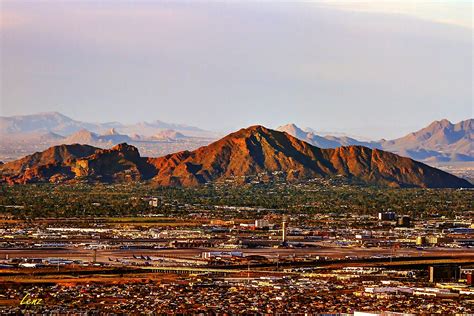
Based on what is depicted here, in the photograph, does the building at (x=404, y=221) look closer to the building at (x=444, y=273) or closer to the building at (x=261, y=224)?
the building at (x=261, y=224)

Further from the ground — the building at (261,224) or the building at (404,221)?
the building at (404,221)

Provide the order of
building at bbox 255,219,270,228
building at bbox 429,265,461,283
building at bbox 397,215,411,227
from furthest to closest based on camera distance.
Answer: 1. building at bbox 397,215,411,227
2. building at bbox 255,219,270,228
3. building at bbox 429,265,461,283

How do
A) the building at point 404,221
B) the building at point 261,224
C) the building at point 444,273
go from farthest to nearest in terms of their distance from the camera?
the building at point 404,221
the building at point 261,224
the building at point 444,273

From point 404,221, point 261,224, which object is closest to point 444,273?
point 261,224

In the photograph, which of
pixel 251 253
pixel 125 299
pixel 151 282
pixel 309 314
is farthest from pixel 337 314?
pixel 251 253

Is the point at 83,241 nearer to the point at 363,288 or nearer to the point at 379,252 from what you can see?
the point at 379,252

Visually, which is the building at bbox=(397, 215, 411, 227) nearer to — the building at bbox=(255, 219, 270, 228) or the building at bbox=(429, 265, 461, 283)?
the building at bbox=(255, 219, 270, 228)

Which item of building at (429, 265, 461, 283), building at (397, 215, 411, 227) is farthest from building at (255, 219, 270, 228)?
building at (429, 265, 461, 283)

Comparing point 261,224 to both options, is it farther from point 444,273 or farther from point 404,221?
point 444,273

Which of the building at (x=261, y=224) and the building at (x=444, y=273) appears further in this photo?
the building at (x=261, y=224)

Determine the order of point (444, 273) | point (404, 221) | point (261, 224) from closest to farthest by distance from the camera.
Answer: point (444, 273)
point (261, 224)
point (404, 221)

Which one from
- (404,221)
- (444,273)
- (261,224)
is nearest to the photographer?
(444,273)

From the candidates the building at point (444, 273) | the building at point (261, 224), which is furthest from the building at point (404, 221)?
the building at point (444, 273)
